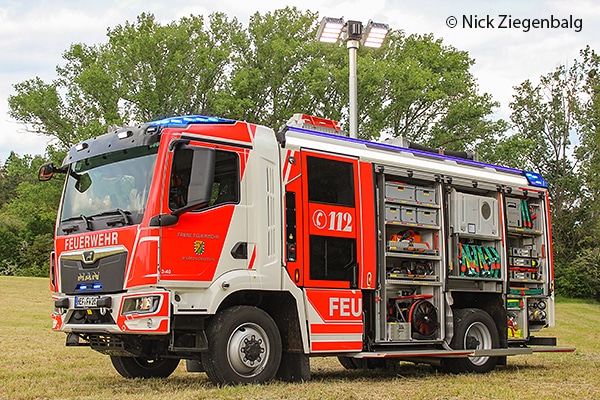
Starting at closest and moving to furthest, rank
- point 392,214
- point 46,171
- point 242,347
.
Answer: point 242,347
point 46,171
point 392,214

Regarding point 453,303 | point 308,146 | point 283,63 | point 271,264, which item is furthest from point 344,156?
point 283,63

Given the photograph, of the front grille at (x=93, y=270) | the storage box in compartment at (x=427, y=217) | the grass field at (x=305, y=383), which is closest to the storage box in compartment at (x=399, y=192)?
the storage box in compartment at (x=427, y=217)

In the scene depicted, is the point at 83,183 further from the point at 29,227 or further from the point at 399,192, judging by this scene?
the point at 29,227

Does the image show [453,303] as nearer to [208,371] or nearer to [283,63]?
[208,371]

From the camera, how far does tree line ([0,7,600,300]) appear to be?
38.6 meters

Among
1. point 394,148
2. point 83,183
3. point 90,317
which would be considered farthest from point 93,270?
point 394,148

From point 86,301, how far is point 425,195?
5.43 meters

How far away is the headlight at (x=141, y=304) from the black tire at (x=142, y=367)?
6.85ft

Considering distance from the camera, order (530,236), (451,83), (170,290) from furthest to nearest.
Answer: (451,83)
(530,236)
(170,290)

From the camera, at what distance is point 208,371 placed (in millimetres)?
9289

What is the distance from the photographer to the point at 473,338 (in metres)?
12.9

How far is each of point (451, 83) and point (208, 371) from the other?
34.2 m

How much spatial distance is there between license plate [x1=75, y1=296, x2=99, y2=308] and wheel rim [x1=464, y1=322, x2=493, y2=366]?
5997 mm

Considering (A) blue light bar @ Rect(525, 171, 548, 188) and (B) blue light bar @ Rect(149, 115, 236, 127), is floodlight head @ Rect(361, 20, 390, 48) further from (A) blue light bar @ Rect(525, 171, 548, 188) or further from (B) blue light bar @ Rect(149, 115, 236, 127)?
(B) blue light bar @ Rect(149, 115, 236, 127)
